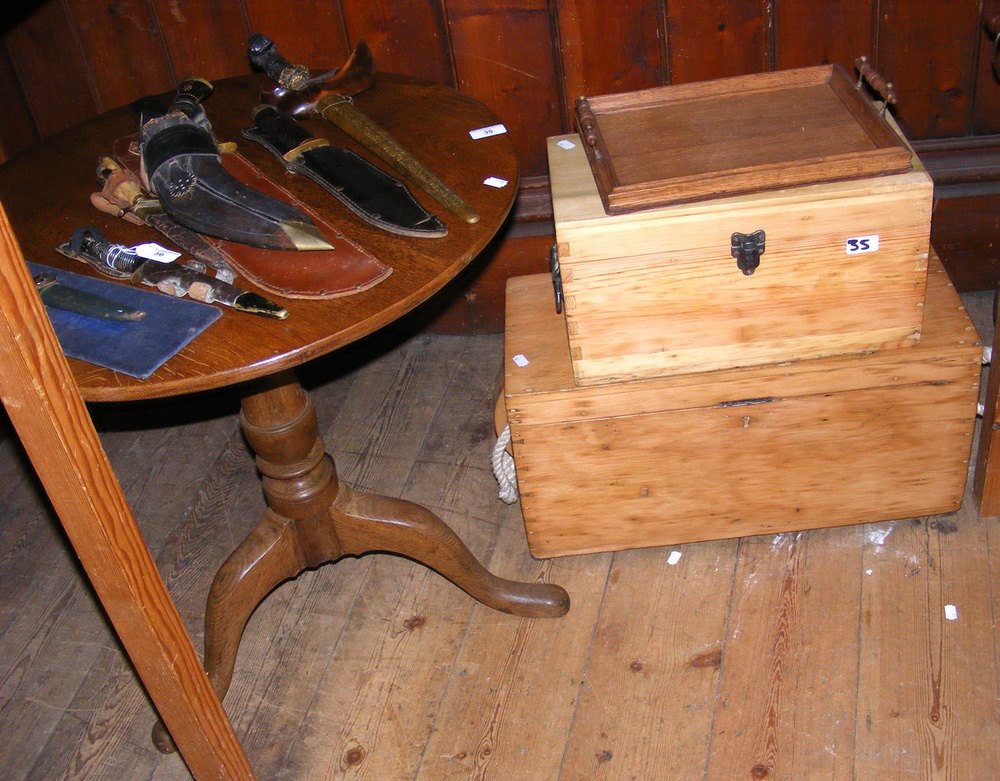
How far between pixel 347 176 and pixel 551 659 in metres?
0.85

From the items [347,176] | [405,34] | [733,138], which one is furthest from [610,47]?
[347,176]

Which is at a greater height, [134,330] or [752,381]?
[134,330]

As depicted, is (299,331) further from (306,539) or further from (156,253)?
(306,539)

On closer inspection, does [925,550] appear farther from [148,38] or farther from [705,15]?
[148,38]

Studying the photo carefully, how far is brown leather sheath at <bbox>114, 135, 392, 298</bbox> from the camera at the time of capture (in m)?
1.42

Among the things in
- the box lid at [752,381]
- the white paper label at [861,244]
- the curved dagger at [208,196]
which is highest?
the curved dagger at [208,196]

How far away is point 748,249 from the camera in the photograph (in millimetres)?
1647

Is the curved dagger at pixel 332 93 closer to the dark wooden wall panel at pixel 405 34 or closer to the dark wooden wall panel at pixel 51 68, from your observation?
the dark wooden wall panel at pixel 405 34

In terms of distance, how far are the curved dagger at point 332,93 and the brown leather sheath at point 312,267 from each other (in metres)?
0.22

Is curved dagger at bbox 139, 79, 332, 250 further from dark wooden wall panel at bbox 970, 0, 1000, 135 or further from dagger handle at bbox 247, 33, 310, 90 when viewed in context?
dark wooden wall panel at bbox 970, 0, 1000, 135

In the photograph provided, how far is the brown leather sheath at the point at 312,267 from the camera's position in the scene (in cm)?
142

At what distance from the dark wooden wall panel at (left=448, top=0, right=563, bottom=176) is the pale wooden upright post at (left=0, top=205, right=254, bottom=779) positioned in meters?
1.38

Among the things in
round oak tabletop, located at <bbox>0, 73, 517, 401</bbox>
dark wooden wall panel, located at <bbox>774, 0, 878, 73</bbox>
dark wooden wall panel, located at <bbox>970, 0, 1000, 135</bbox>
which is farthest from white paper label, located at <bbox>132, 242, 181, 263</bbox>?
dark wooden wall panel, located at <bbox>970, 0, 1000, 135</bbox>

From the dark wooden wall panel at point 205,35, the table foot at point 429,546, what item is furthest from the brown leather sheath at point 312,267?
the dark wooden wall panel at point 205,35
